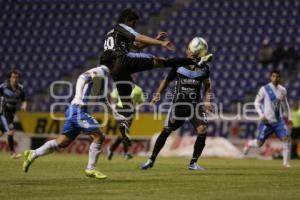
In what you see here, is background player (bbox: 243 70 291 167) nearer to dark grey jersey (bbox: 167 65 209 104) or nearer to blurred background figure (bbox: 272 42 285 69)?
dark grey jersey (bbox: 167 65 209 104)

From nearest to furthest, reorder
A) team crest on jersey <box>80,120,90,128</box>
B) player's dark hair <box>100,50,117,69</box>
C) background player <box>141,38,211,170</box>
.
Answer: team crest on jersey <box>80,120,90,128</box> < player's dark hair <box>100,50,117,69</box> < background player <box>141,38,211,170</box>

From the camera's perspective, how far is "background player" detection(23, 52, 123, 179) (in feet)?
35.7

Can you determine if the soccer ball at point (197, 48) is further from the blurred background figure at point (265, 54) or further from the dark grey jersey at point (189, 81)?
the blurred background figure at point (265, 54)

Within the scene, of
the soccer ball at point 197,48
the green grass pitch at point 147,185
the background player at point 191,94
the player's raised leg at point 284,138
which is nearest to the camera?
the green grass pitch at point 147,185

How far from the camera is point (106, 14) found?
3012 centimetres

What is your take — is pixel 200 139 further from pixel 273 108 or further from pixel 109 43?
pixel 273 108

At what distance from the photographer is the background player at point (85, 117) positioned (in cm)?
1088

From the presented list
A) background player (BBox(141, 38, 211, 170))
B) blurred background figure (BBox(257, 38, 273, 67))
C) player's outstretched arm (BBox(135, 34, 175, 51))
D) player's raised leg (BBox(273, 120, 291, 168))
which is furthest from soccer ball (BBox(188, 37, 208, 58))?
blurred background figure (BBox(257, 38, 273, 67))

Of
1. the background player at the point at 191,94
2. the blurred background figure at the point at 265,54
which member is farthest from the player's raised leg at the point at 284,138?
the blurred background figure at the point at 265,54

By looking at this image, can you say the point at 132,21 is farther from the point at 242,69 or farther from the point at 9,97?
the point at 242,69

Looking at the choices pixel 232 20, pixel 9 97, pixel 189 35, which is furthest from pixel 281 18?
pixel 9 97

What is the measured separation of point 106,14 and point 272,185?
20555 mm

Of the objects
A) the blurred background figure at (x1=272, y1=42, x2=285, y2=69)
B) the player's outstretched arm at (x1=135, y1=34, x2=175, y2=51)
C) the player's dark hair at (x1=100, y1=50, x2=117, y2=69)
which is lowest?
the player's dark hair at (x1=100, y1=50, x2=117, y2=69)

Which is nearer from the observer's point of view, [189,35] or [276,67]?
[276,67]
